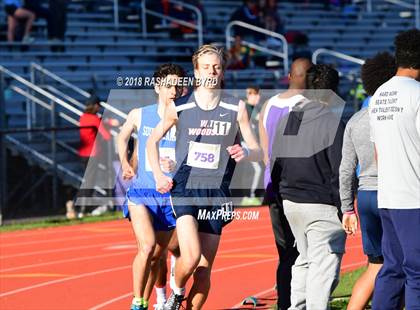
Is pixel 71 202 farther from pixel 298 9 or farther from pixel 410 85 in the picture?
pixel 298 9

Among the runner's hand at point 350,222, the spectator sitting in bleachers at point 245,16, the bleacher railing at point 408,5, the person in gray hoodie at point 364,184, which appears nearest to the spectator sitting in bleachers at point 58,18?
the spectator sitting in bleachers at point 245,16

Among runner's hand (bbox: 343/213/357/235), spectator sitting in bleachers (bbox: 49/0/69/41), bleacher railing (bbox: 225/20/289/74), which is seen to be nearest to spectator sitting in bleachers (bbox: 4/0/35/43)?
spectator sitting in bleachers (bbox: 49/0/69/41)

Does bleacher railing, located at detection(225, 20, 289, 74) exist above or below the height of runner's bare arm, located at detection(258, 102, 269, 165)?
below

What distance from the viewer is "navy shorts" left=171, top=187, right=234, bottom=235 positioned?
8477mm

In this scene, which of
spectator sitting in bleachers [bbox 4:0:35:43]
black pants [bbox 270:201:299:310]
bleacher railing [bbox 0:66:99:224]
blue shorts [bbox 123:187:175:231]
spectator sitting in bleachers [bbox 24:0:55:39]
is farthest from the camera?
spectator sitting in bleachers [bbox 24:0:55:39]

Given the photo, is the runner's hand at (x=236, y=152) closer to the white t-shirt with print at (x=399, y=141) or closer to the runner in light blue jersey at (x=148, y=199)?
the runner in light blue jersey at (x=148, y=199)

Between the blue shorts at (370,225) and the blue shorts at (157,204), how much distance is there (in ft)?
6.01

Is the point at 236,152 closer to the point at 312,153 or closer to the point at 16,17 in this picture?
the point at 312,153

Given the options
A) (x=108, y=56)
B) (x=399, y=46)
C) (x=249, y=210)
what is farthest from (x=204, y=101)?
(x=108, y=56)

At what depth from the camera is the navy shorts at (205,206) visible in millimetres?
8477

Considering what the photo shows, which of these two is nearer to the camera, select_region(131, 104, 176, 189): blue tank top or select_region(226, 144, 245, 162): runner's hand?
select_region(226, 144, 245, 162): runner's hand

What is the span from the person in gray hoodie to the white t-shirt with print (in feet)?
1.96

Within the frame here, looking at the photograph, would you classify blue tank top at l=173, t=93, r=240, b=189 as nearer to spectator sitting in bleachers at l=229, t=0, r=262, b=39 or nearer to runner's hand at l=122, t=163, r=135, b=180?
runner's hand at l=122, t=163, r=135, b=180

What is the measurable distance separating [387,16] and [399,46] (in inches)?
1066
